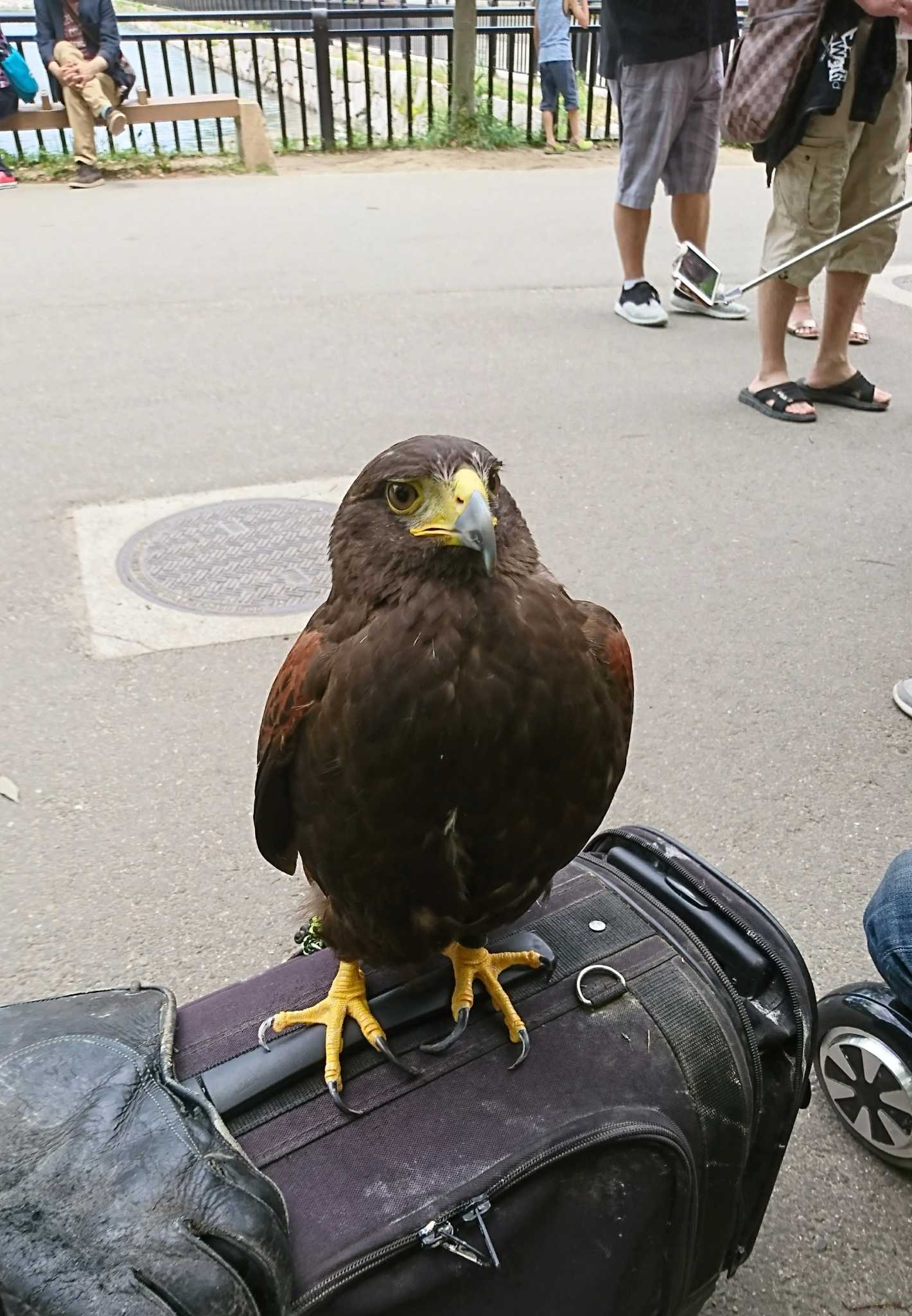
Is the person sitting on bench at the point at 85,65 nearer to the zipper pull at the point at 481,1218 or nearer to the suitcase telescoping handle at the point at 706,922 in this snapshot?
the suitcase telescoping handle at the point at 706,922

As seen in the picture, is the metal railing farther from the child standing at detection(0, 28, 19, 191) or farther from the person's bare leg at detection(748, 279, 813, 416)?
the person's bare leg at detection(748, 279, 813, 416)

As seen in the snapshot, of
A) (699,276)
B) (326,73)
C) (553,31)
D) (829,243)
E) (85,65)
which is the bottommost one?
(699,276)

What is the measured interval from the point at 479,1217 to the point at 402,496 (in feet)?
3.36

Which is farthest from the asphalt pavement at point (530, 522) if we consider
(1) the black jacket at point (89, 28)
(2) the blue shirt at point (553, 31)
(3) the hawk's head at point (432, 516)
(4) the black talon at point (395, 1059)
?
(2) the blue shirt at point (553, 31)

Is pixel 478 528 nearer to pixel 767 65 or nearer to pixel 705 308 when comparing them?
pixel 767 65

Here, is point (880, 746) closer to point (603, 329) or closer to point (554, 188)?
point (603, 329)

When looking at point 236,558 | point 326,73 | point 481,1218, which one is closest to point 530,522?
point 236,558

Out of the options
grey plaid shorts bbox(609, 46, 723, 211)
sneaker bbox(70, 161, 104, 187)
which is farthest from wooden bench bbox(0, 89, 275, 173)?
grey plaid shorts bbox(609, 46, 723, 211)

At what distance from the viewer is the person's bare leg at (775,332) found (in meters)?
5.27

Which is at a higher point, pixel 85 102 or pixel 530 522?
pixel 85 102

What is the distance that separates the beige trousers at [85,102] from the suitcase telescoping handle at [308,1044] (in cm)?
1057

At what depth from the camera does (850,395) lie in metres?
5.64

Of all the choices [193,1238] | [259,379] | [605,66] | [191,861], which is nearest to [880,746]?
[191,861]

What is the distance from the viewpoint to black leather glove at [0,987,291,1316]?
4.14 feet
